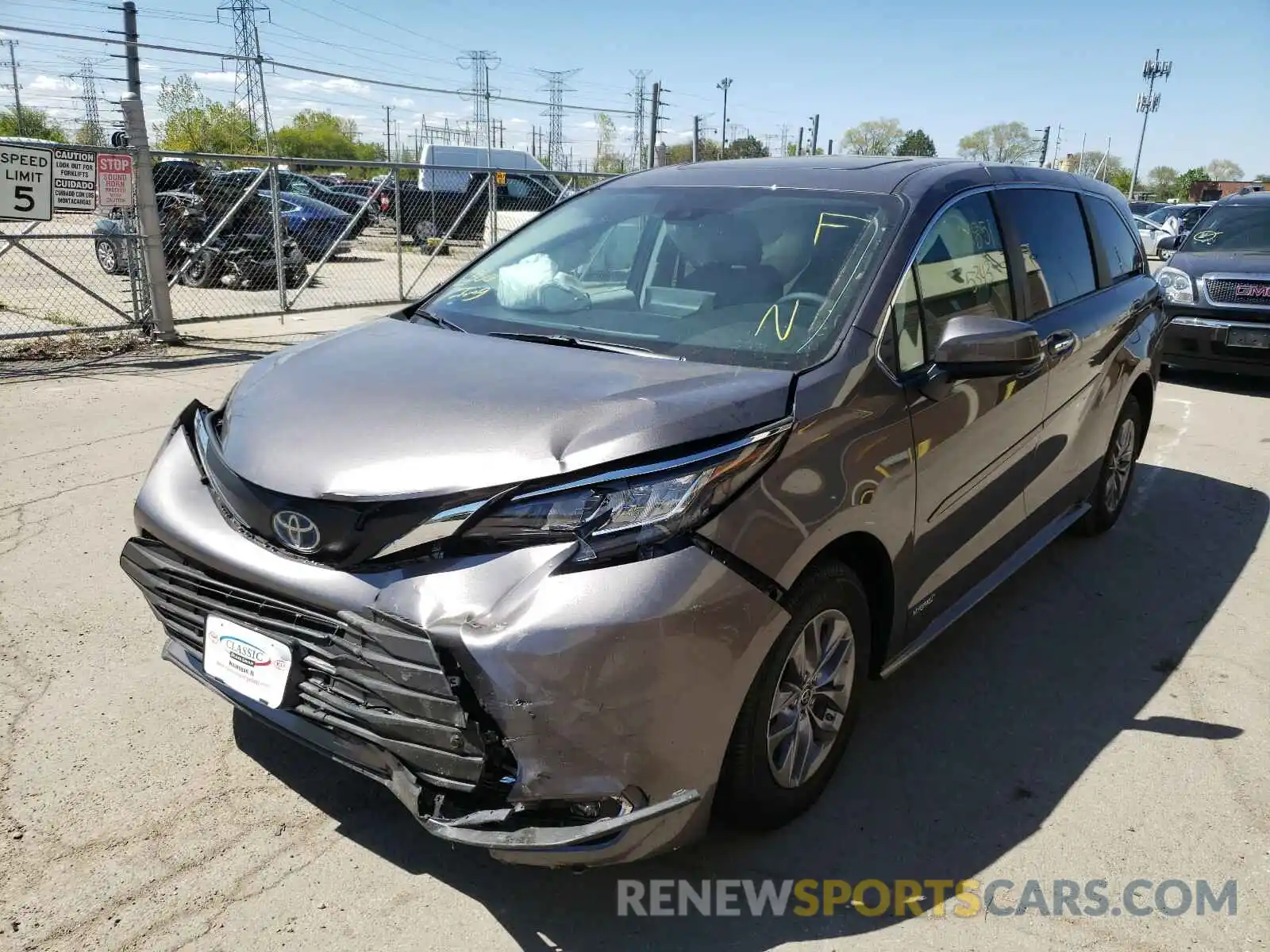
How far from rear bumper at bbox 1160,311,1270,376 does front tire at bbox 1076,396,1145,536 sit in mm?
4071

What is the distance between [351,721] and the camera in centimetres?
231

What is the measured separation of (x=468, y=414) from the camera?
248 cm

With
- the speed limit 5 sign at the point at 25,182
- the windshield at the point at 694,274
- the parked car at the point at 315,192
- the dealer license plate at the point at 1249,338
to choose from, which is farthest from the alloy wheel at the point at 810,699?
the parked car at the point at 315,192

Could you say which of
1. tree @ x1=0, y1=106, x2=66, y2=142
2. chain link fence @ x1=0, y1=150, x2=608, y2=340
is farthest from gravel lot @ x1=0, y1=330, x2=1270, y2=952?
tree @ x1=0, y1=106, x2=66, y2=142

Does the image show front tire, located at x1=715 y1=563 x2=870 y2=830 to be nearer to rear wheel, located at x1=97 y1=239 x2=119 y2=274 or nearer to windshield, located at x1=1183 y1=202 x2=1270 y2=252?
windshield, located at x1=1183 y1=202 x2=1270 y2=252

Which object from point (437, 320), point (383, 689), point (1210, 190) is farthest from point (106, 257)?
point (1210, 190)

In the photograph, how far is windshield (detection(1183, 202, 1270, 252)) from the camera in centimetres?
980

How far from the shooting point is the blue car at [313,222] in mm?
16219

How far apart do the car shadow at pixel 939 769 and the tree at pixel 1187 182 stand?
80.0m

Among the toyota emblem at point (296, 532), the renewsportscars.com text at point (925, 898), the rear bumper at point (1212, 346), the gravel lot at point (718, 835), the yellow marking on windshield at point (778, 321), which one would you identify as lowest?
the renewsportscars.com text at point (925, 898)

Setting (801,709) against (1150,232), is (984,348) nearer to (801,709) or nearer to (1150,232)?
(801,709)

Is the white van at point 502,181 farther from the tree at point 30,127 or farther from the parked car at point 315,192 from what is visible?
the tree at point 30,127

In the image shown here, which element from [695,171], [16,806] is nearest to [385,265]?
[695,171]

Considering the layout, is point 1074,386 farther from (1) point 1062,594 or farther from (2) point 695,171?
(2) point 695,171
